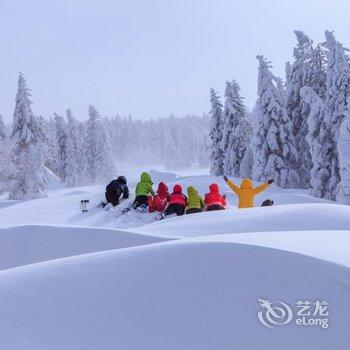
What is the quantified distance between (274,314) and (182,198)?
1016 cm

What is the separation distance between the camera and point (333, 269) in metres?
3.82

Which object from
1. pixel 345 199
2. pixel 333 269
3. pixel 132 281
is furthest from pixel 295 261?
pixel 345 199

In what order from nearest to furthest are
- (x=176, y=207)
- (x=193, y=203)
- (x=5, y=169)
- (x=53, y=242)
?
(x=53, y=242), (x=193, y=203), (x=176, y=207), (x=5, y=169)

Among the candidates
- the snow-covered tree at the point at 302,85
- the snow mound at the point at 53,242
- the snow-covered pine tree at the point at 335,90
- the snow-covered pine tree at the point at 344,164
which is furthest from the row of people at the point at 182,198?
the snow-covered tree at the point at 302,85

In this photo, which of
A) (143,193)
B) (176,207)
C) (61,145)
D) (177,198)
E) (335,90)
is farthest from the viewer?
(61,145)

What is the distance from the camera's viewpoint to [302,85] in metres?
32.8

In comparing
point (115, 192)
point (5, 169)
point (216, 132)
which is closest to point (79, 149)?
point (5, 169)

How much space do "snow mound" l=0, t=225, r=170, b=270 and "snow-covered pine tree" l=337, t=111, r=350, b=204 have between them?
16648mm

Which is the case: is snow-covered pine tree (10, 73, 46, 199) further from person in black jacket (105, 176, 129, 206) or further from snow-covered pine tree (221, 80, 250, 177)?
person in black jacket (105, 176, 129, 206)

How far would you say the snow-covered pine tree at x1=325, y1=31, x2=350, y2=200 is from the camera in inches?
1059

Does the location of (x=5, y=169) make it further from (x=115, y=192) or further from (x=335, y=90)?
(x=335, y=90)

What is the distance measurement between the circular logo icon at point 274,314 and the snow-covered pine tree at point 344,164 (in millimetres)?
19652

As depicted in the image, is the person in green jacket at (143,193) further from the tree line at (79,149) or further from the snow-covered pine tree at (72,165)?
the snow-covered pine tree at (72,165)

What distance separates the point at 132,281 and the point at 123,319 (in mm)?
381
